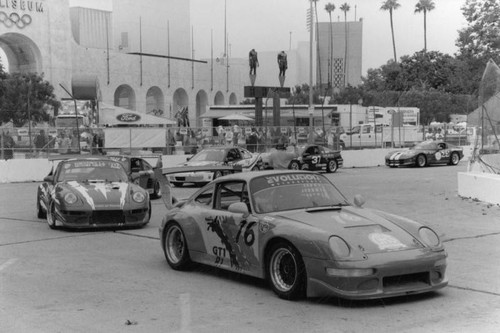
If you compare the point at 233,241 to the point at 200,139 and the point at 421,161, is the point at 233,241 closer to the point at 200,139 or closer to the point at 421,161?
the point at 200,139

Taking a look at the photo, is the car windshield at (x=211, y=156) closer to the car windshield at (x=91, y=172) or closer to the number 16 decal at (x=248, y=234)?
the car windshield at (x=91, y=172)

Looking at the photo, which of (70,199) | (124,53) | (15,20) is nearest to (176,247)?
(70,199)

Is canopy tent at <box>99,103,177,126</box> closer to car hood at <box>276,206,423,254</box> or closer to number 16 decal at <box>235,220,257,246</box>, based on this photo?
number 16 decal at <box>235,220,257,246</box>

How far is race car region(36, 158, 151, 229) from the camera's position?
1157 centimetres

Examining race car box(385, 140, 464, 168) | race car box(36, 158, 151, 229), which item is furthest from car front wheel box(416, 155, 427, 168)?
race car box(36, 158, 151, 229)

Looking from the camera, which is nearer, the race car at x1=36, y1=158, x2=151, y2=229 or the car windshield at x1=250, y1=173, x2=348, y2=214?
the car windshield at x1=250, y1=173, x2=348, y2=214

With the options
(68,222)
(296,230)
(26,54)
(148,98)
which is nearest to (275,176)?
(296,230)

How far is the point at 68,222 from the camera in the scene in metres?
11.6

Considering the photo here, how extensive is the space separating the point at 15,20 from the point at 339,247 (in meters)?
58.3

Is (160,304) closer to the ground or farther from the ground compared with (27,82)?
closer to the ground

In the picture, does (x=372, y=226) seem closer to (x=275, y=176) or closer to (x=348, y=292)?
(x=348, y=292)

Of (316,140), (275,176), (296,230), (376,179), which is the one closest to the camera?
(296,230)

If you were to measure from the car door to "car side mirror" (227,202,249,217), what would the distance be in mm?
63

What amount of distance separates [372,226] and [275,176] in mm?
1393
